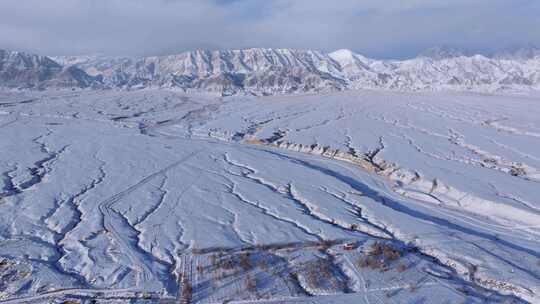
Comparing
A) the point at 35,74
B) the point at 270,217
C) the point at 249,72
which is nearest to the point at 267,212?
the point at 270,217

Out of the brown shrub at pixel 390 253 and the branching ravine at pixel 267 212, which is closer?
the brown shrub at pixel 390 253

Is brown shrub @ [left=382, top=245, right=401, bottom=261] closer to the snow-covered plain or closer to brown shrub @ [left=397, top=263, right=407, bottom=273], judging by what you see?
the snow-covered plain

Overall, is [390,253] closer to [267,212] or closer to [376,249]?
[376,249]

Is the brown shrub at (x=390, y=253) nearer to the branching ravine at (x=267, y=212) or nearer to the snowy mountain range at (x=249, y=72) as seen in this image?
the branching ravine at (x=267, y=212)

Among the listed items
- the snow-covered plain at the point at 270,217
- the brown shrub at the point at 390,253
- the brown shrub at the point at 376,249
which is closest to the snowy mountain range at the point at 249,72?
the snow-covered plain at the point at 270,217

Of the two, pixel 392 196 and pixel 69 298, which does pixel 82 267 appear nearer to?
pixel 69 298

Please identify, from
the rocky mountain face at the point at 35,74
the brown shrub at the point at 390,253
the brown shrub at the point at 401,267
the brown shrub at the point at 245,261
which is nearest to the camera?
the brown shrub at the point at 245,261

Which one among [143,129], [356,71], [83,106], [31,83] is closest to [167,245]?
[143,129]
